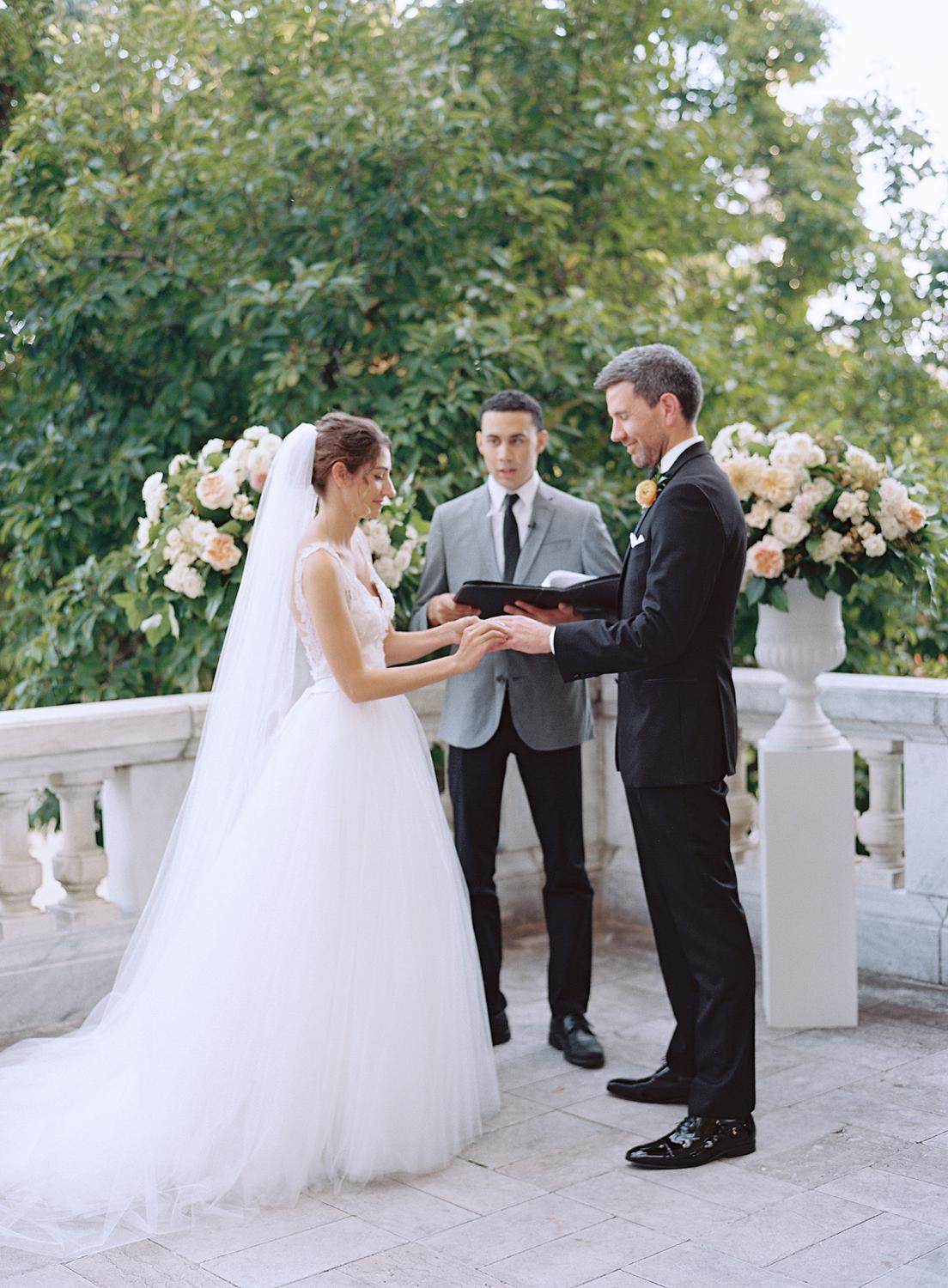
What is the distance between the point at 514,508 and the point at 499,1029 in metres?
1.62

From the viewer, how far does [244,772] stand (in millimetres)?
3818

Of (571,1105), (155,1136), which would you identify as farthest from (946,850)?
(155,1136)

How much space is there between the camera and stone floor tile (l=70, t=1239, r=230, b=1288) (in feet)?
9.70

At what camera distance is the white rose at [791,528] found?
4285 millimetres

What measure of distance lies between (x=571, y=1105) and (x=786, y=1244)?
0.98 metres

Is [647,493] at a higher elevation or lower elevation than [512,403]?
lower

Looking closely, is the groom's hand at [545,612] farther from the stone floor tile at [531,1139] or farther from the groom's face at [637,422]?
the stone floor tile at [531,1139]

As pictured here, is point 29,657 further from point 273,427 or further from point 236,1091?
point 236,1091

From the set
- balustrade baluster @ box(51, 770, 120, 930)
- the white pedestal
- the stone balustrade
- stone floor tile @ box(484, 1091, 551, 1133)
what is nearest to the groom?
stone floor tile @ box(484, 1091, 551, 1133)

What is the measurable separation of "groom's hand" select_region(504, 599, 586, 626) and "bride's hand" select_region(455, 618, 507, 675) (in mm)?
190

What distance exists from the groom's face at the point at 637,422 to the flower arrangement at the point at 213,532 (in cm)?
109

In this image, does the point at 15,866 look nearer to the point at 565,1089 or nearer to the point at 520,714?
the point at 520,714

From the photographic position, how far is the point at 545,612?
408cm

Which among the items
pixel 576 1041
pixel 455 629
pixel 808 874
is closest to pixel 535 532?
pixel 455 629
